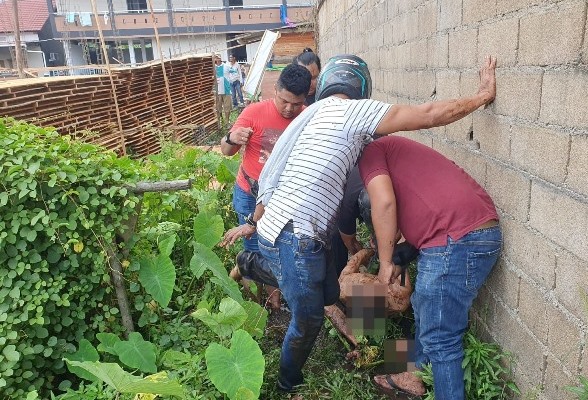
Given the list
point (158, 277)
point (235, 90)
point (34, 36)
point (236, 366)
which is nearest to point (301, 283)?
point (236, 366)

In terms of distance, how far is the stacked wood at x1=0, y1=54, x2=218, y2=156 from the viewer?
6426mm

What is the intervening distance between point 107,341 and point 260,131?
1685 mm

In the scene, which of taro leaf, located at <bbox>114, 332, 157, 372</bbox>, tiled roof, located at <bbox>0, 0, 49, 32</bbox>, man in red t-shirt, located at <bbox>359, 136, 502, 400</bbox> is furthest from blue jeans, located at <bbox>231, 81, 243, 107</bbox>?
tiled roof, located at <bbox>0, 0, 49, 32</bbox>

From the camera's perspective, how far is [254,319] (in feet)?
9.95

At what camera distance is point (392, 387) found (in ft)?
9.01

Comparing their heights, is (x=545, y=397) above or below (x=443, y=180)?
below

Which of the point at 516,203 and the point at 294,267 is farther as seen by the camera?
the point at 294,267

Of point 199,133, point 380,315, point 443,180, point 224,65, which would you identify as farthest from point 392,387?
point 224,65

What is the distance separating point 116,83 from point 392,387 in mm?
7456

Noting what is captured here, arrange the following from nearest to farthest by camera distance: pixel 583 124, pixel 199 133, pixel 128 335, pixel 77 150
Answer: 1. pixel 583 124
2. pixel 77 150
3. pixel 128 335
4. pixel 199 133

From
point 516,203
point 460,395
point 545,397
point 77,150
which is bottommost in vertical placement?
point 460,395

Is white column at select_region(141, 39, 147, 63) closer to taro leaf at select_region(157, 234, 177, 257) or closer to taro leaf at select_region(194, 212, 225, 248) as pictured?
taro leaf at select_region(194, 212, 225, 248)

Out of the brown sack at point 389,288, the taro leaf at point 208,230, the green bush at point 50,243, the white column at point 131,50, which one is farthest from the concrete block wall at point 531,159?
the white column at point 131,50

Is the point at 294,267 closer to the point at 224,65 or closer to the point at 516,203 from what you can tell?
the point at 516,203
